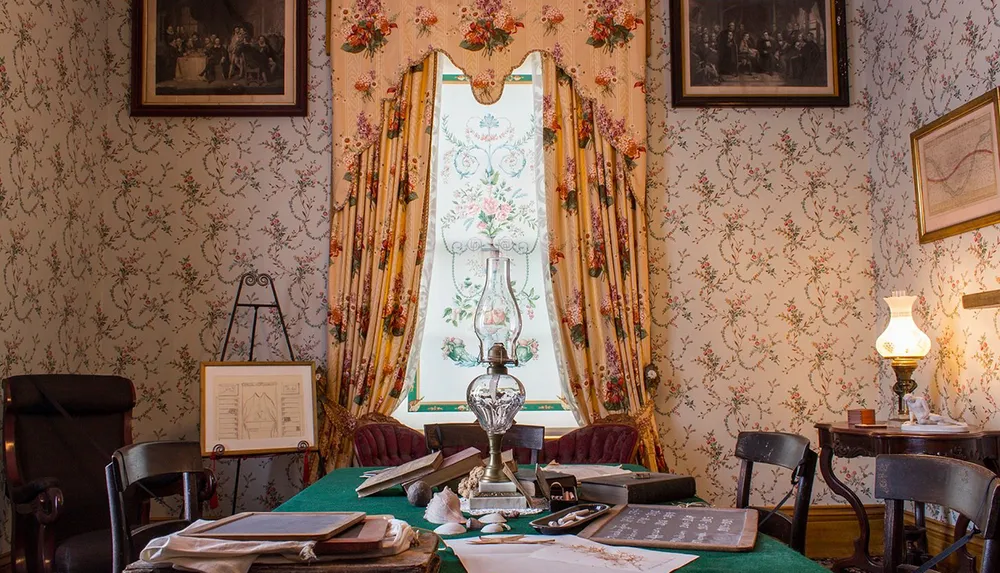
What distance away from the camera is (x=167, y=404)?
463cm

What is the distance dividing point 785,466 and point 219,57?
3.88 m

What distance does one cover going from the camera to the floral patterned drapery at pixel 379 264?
14.9 feet

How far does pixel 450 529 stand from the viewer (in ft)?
5.46

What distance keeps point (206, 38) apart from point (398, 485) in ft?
11.5

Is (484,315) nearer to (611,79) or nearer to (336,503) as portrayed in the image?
(336,503)

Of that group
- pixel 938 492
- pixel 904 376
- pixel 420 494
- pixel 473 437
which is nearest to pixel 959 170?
pixel 904 376

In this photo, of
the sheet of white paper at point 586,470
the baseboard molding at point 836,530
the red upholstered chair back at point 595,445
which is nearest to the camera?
the sheet of white paper at point 586,470

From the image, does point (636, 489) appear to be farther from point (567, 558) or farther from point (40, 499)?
point (40, 499)

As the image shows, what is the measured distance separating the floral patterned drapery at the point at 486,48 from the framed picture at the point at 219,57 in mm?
271

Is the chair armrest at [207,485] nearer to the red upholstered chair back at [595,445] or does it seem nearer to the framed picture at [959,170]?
the red upholstered chair back at [595,445]

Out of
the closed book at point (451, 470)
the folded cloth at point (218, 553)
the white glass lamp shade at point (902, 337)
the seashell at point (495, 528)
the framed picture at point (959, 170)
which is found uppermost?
the framed picture at point (959, 170)

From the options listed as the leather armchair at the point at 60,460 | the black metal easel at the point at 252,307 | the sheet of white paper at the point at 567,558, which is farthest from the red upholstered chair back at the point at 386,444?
the sheet of white paper at the point at 567,558

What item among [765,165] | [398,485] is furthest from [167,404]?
[765,165]

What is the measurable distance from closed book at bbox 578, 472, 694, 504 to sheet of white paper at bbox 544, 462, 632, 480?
26cm
